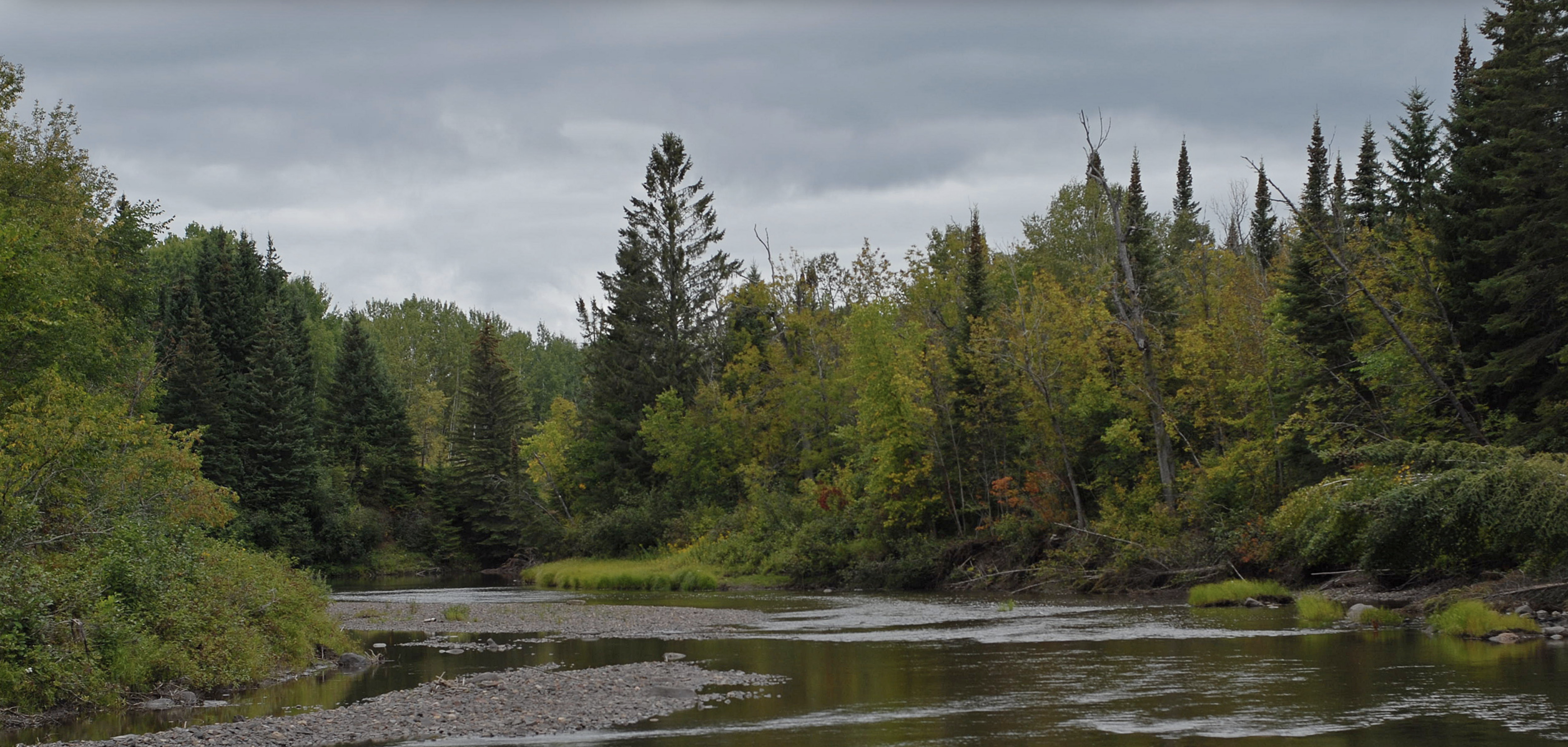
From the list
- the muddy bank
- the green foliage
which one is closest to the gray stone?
the muddy bank

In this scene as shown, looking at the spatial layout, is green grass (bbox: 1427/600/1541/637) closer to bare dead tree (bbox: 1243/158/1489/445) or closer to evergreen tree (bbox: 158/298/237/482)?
bare dead tree (bbox: 1243/158/1489/445)

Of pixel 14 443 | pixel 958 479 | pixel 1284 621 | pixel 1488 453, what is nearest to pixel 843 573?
pixel 958 479

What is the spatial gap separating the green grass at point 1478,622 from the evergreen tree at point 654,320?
5376 cm

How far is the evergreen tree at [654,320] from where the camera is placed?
73.9m

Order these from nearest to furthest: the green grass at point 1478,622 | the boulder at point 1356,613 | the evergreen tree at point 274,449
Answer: the green grass at point 1478,622
the boulder at point 1356,613
the evergreen tree at point 274,449

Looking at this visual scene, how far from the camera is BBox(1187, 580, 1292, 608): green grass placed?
32.1 m

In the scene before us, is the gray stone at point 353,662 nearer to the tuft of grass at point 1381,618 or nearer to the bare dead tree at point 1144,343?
the tuft of grass at point 1381,618

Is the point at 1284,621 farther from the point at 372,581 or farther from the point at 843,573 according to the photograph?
the point at 372,581

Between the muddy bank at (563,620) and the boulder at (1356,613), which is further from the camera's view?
the muddy bank at (563,620)

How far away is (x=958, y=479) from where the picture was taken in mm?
49875

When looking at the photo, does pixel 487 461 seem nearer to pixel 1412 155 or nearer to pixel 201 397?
pixel 201 397

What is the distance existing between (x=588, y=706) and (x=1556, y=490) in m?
19.1

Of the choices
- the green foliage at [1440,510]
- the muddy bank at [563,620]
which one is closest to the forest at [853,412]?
the green foliage at [1440,510]

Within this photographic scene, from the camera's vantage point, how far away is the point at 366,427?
87.0 metres
